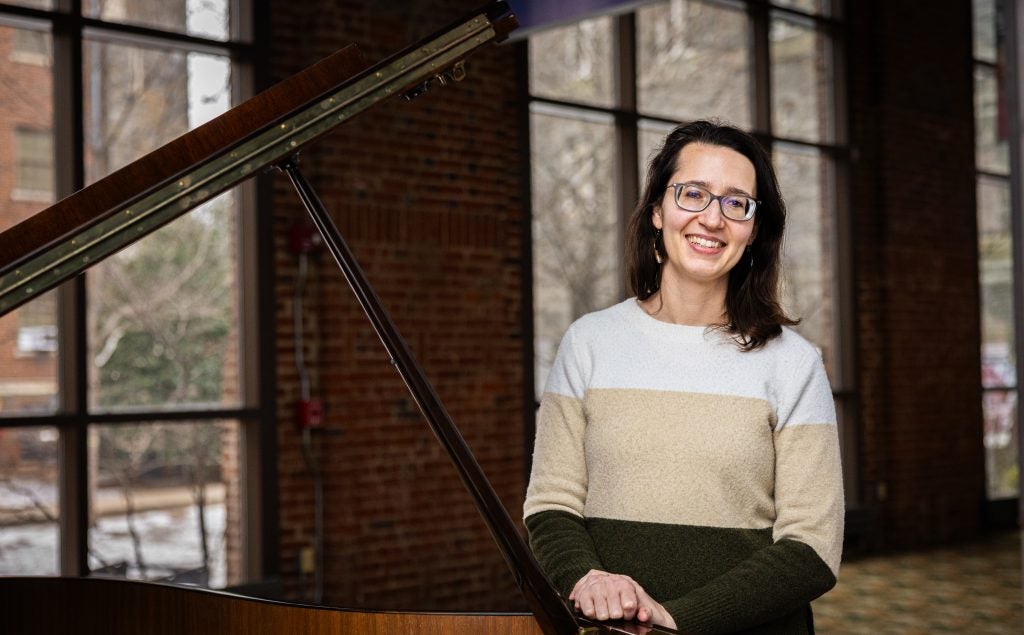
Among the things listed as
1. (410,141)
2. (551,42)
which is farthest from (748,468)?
(551,42)

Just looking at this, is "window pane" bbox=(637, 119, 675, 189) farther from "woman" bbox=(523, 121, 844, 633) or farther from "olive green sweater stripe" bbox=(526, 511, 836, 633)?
"olive green sweater stripe" bbox=(526, 511, 836, 633)

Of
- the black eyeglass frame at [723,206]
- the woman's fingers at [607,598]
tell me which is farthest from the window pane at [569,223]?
the woman's fingers at [607,598]

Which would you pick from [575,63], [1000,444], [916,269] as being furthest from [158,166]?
[1000,444]

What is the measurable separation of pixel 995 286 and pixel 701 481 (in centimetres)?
890

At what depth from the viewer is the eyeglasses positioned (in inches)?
68.7

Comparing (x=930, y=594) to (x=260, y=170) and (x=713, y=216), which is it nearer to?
(x=713, y=216)

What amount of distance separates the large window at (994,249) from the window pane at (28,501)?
297 inches

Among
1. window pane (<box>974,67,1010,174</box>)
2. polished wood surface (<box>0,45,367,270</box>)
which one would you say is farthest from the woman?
window pane (<box>974,67,1010,174</box>)

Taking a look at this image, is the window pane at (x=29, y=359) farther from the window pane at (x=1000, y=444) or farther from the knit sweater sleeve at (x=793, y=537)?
the window pane at (x=1000, y=444)

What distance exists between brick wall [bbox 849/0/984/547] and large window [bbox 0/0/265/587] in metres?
4.99

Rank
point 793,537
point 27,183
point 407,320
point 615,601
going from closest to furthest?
Result: point 615,601 → point 793,537 → point 27,183 → point 407,320

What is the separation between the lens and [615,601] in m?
1.50

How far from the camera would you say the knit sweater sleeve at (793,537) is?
161cm

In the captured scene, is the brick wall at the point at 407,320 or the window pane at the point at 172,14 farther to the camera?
the brick wall at the point at 407,320
